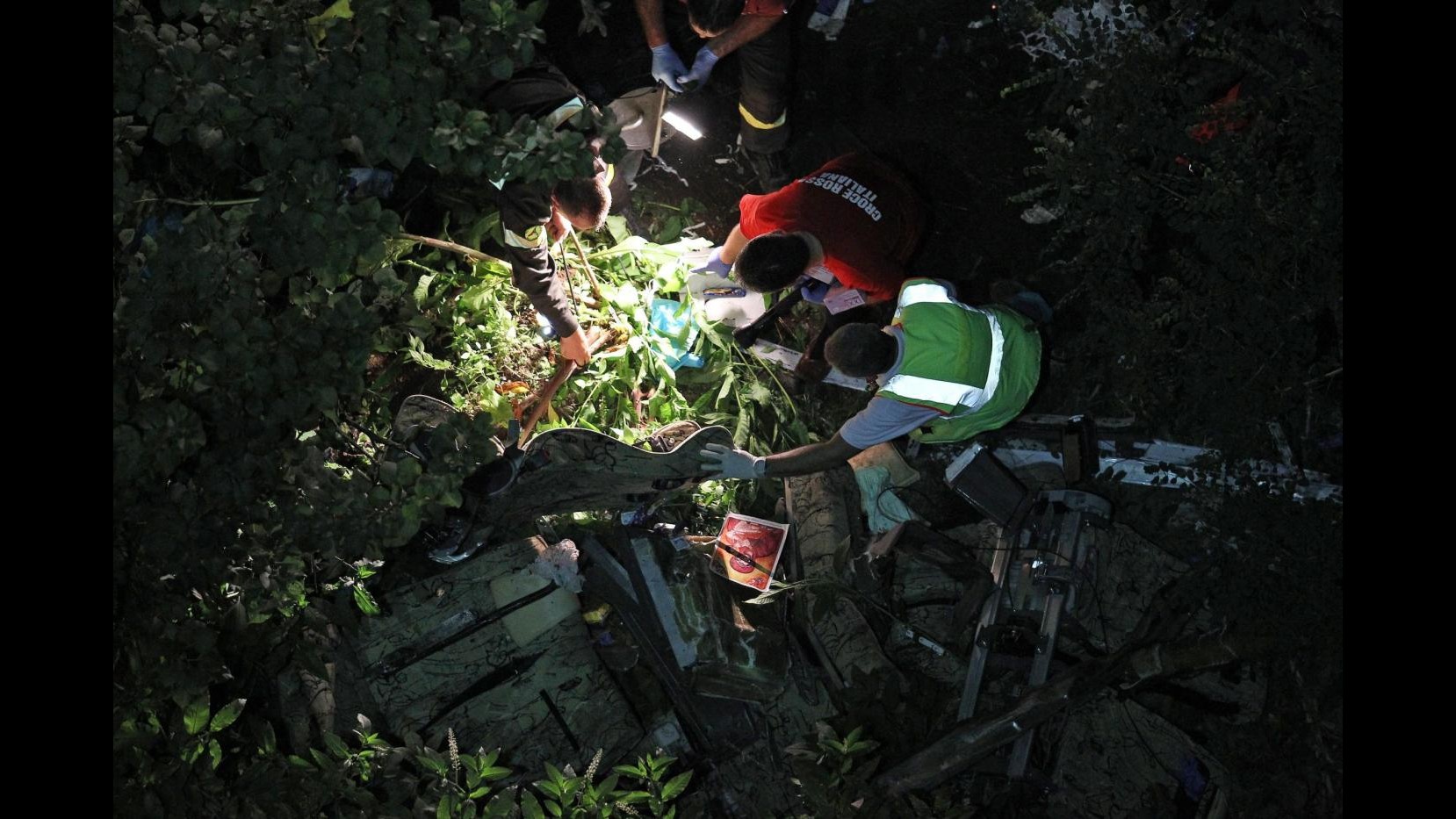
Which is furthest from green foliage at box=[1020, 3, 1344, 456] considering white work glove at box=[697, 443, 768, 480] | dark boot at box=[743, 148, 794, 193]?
white work glove at box=[697, 443, 768, 480]

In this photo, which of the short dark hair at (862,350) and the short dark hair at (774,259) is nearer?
the short dark hair at (862,350)

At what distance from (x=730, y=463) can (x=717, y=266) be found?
1059 millimetres

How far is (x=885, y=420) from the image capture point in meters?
3.97

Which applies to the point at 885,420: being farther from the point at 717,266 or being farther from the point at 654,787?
the point at 654,787

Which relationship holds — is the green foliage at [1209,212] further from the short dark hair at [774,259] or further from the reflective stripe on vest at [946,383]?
the short dark hair at [774,259]

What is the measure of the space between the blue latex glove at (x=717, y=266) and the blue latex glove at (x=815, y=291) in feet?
1.37

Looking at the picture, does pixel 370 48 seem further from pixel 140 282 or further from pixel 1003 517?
pixel 1003 517

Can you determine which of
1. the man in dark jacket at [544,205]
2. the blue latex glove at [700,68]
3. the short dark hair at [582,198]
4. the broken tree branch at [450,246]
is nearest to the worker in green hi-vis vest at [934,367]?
the man in dark jacket at [544,205]

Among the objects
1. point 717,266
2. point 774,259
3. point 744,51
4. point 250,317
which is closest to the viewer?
point 250,317

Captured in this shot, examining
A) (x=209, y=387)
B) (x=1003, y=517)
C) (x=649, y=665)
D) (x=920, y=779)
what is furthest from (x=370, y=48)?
(x=920, y=779)

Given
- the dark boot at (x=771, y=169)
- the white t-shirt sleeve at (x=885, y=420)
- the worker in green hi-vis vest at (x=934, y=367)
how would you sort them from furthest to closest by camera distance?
the dark boot at (x=771, y=169) < the white t-shirt sleeve at (x=885, y=420) < the worker in green hi-vis vest at (x=934, y=367)

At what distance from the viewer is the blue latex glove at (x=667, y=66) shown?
4.45 m

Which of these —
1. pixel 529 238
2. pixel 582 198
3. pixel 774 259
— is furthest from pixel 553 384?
pixel 774 259

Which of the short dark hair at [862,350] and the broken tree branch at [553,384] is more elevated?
the short dark hair at [862,350]
